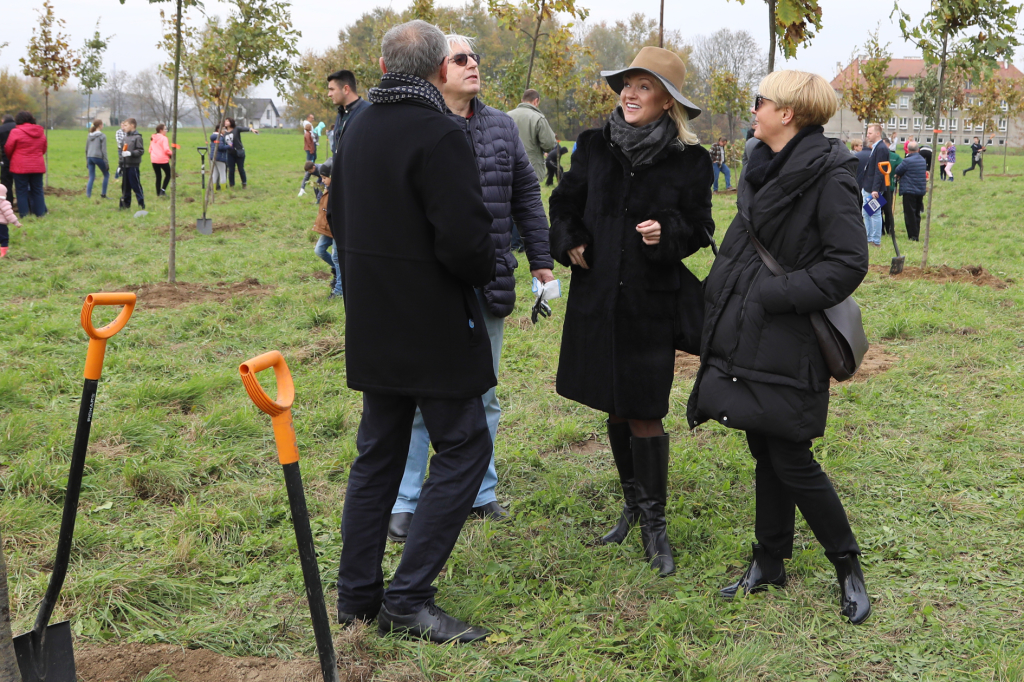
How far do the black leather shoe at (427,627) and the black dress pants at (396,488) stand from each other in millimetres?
31

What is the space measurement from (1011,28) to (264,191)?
15.8m

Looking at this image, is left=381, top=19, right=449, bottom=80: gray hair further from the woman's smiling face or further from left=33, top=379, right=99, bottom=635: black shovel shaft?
left=33, top=379, right=99, bottom=635: black shovel shaft

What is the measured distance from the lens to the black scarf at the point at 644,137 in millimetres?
3320

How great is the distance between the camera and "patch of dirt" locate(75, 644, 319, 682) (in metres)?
2.59

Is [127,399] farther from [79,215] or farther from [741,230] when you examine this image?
[79,215]

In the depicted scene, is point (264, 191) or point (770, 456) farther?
point (264, 191)

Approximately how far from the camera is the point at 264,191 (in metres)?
20.0

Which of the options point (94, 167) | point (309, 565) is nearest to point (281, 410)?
point (309, 565)

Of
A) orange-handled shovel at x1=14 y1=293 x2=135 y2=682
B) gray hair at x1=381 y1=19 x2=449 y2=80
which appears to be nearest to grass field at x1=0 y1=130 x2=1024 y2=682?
orange-handled shovel at x1=14 y1=293 x2=135 y2=682

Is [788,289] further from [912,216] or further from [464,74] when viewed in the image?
[912,216]

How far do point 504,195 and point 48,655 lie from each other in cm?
240

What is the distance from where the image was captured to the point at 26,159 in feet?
45.9

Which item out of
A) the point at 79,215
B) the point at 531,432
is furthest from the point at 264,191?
the point at 531,432

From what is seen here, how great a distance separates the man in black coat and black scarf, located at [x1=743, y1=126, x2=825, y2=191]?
1055 mm
